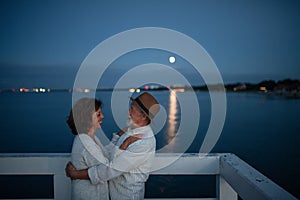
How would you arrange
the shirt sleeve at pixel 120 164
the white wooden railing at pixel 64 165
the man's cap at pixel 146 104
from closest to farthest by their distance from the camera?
the shirt sleeve at pixel 120 164 → the man's cap at pixel 146 104 → the white wooden railing at pixel 64 165

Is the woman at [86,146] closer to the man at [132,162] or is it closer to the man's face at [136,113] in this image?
the man at [132,162]

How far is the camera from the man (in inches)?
66.7

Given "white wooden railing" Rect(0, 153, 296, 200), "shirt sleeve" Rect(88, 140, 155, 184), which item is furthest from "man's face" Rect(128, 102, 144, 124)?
"white wooden railing" Rect(0, 153, 296, 200)

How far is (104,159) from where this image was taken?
1.73 meters

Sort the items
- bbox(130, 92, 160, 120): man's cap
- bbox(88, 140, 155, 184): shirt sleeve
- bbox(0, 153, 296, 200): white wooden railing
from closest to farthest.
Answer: bbox(88, 140, 155, 184): shirt sleeve
bbox(130, 92, 160, 120): man's cap
bbox(0, 153, 296, 200): white wooden railing

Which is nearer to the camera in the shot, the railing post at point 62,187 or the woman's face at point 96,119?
the woman's face at point 96,119

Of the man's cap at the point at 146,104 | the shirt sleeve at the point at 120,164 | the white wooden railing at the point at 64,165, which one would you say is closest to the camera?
the shirt sleeve at the point at 120,164

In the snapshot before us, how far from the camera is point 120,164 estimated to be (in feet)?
5.52

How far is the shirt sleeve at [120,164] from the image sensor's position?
1.69 metres

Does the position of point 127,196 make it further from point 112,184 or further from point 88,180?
point 88,180

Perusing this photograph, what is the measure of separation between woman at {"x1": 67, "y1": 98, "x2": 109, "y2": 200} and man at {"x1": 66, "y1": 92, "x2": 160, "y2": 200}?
5cm

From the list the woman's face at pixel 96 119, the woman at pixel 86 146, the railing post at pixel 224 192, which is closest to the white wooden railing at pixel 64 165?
the railing post at pixel 224 192

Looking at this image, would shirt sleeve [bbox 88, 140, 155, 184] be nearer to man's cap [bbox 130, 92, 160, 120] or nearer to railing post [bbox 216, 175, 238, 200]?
man's cap [bbox 130, 92, 160, 120]

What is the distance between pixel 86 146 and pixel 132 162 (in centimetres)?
30
